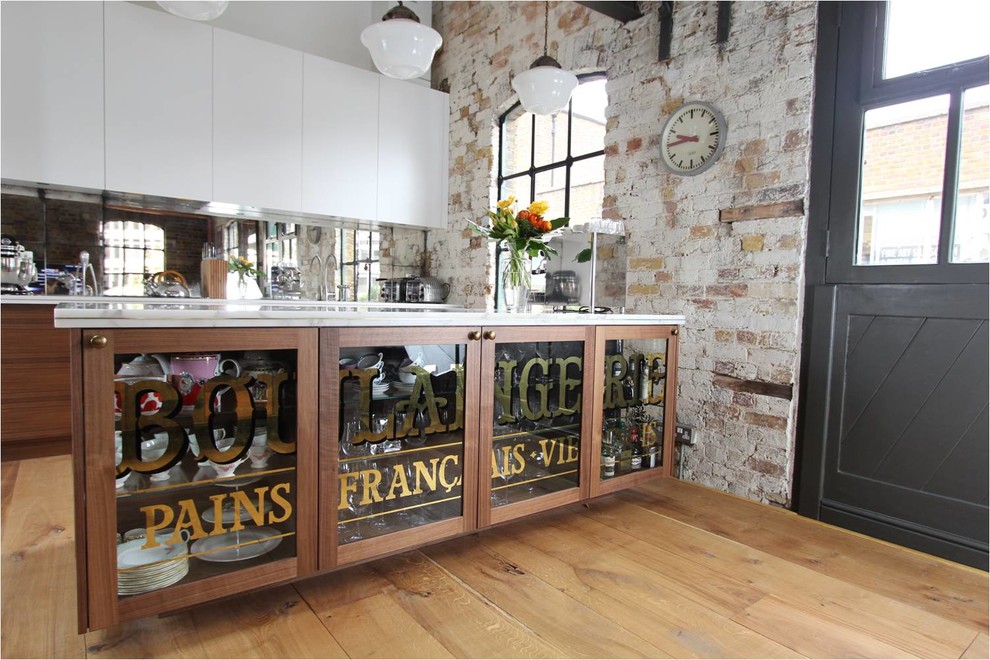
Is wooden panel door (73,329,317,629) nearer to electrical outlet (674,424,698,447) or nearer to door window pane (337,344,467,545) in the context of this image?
door window pane (337,344,467,545)

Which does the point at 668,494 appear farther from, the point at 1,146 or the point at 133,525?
the point at 1,146

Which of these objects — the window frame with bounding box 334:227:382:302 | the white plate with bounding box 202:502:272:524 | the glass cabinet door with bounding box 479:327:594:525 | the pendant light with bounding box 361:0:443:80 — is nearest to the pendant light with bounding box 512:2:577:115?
the pendant light with bounding box 361:0:443:80

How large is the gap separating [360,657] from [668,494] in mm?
1671

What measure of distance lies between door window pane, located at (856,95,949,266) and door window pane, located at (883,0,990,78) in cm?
14

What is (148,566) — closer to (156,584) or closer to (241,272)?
(156,584)

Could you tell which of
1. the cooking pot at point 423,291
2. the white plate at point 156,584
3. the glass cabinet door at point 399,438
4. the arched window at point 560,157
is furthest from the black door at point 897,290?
the cooking pot at point 423,291

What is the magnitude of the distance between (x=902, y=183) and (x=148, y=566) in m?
2.71

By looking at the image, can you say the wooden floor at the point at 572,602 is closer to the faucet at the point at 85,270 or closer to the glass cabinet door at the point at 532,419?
the glass cabinet door at the point at 532,419

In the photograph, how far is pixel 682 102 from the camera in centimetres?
274

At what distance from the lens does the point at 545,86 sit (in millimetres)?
2418

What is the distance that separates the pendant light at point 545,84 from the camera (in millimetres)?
2402

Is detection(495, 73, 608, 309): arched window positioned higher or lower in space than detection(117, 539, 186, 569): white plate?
higher

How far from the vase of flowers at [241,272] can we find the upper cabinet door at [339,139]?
1.99ft

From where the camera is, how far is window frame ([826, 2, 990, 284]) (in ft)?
6.47
